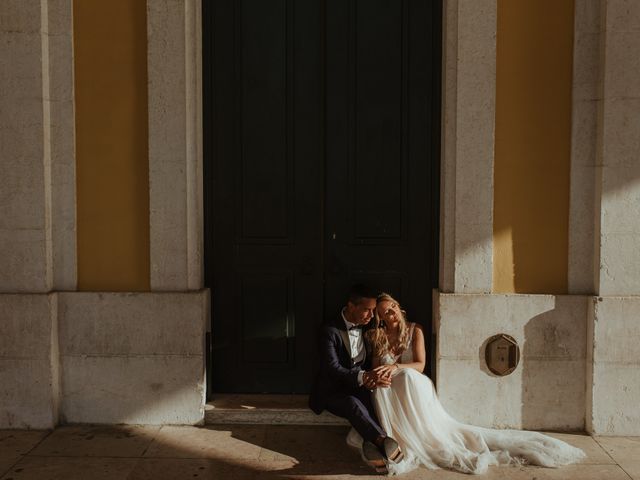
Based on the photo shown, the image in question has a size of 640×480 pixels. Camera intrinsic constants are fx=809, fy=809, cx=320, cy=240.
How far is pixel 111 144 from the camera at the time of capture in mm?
6746

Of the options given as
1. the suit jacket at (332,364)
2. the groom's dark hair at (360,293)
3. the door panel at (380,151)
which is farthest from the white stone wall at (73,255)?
the groom's dark hair at (360,293)

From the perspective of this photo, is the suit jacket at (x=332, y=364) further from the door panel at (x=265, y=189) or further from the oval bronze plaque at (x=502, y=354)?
the oval bronze plaque at (x=502, y=354)

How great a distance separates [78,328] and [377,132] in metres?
3.05

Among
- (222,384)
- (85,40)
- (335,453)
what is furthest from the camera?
(222,384)

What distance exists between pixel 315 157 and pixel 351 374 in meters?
1.96

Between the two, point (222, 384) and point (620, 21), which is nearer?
point (620, 21)

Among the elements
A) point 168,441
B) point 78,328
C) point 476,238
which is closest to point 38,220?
point 78,328

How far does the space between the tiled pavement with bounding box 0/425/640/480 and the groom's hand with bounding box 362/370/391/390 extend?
0.58m

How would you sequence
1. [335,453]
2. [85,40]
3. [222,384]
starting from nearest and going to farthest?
[335,453] → [85,40] → [222,384]

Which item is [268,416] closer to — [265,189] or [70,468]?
[70,468]

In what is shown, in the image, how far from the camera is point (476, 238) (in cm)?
667

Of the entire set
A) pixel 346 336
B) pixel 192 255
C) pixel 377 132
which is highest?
pixel 377 132

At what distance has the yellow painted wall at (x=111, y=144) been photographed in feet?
22.0

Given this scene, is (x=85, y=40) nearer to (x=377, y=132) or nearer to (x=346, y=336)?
A: (x=377, y=132)
